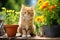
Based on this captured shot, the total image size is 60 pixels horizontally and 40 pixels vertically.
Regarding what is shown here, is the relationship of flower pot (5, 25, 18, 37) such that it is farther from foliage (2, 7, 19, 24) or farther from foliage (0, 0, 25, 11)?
foliage (0, 0, 25, 11)

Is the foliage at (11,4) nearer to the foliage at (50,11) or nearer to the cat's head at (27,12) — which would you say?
the cat's head at (27,12)

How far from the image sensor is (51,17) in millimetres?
1550

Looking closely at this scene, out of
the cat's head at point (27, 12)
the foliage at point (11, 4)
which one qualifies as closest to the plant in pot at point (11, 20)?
the cat's head at point (27, 12)

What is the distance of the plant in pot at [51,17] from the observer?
155 centimetres

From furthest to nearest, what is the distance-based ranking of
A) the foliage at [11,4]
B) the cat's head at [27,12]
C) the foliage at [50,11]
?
the foliage at [11,4] → the cat's head at [27,12] → the foliage at [50,11]

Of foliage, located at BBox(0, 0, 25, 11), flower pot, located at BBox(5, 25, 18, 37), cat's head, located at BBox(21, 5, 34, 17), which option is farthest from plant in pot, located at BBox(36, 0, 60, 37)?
foliage, located at BBox(0, 0, 25, 11)

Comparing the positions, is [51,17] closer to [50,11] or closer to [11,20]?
[50,11]

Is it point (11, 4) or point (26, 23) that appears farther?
point (11, 4)

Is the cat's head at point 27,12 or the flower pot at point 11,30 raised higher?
the cat's head at point 27,12

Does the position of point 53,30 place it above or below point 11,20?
below

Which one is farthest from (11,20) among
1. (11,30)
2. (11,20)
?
(11,30)

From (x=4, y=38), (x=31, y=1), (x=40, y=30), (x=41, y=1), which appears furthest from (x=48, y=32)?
(x=31, y=1)

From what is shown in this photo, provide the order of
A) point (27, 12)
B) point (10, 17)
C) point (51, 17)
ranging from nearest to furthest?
point (51, 17), point (27, 12), point (10, 17)

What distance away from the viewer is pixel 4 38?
1506 mm
